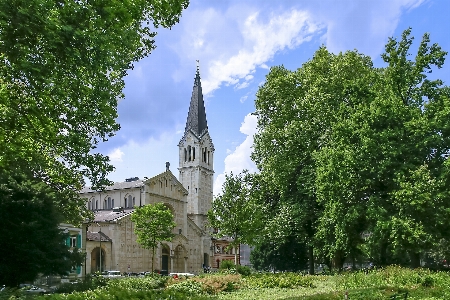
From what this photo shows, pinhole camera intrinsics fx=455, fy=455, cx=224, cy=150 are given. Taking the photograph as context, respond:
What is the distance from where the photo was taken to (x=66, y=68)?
523 inches

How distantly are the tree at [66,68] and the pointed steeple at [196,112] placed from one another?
2942 inches

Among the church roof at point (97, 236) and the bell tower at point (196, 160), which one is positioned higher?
the bell tower at point (196, 160)

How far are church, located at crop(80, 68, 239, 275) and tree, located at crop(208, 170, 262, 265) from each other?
16483 mm

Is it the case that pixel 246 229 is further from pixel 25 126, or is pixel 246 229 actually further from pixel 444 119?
pixel 25 126

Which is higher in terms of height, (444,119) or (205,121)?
(205,121)

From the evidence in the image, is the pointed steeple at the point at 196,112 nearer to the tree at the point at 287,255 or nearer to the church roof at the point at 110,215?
the church roof at the point at 110,215

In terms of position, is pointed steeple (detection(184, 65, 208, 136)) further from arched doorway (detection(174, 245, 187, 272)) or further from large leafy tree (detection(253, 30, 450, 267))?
large leafy tree (detection(253, 30, 450, 267))

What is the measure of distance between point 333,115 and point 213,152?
6579cm

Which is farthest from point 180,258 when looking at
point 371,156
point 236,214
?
point 371,156

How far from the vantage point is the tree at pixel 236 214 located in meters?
35.5

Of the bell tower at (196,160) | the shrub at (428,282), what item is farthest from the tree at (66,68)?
the bell tower at (196,160)

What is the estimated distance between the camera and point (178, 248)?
75.9 meters

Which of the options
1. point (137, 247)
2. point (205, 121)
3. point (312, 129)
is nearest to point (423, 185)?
point (312, 129)

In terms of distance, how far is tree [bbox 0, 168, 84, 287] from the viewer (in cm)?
2914
